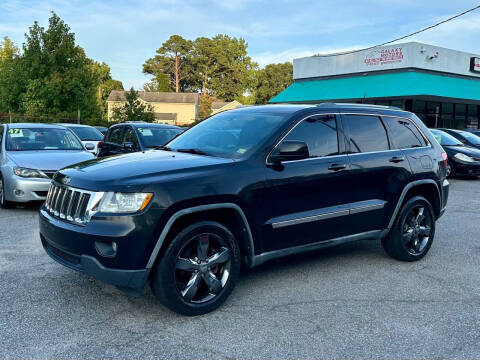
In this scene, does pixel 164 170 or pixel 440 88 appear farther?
pixel 440 88

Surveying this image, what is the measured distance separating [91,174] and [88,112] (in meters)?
32.3

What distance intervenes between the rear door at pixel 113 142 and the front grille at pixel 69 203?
641cm

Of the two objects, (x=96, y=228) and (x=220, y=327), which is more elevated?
(x=96, y=228)

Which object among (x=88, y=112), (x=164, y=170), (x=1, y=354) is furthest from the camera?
(x=88, y=112)

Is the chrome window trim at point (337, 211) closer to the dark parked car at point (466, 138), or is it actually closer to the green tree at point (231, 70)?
the dark parked car at point (466, 138)

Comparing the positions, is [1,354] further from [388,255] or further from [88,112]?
[88,112]


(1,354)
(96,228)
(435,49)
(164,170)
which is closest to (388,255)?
(164,170)

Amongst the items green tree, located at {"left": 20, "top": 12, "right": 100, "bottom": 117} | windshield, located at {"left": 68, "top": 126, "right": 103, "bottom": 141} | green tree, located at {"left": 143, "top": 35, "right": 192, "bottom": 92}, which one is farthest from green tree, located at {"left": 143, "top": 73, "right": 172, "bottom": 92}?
windshield, located at {"left": 68, "top": 126, "right": 103, "bottom": 141}

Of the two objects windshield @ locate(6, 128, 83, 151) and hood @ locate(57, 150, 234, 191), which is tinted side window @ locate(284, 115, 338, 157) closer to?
hood @ locate(57, 150, 234, 191)

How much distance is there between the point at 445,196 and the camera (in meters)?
6.09

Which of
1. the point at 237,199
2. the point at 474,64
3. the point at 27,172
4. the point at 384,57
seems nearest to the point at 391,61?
the point at 384,57

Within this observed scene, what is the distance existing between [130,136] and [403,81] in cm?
1850

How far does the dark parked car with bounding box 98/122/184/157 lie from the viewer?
1019cm

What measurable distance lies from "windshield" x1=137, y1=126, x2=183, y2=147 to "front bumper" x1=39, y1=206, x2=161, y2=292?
661 cm
